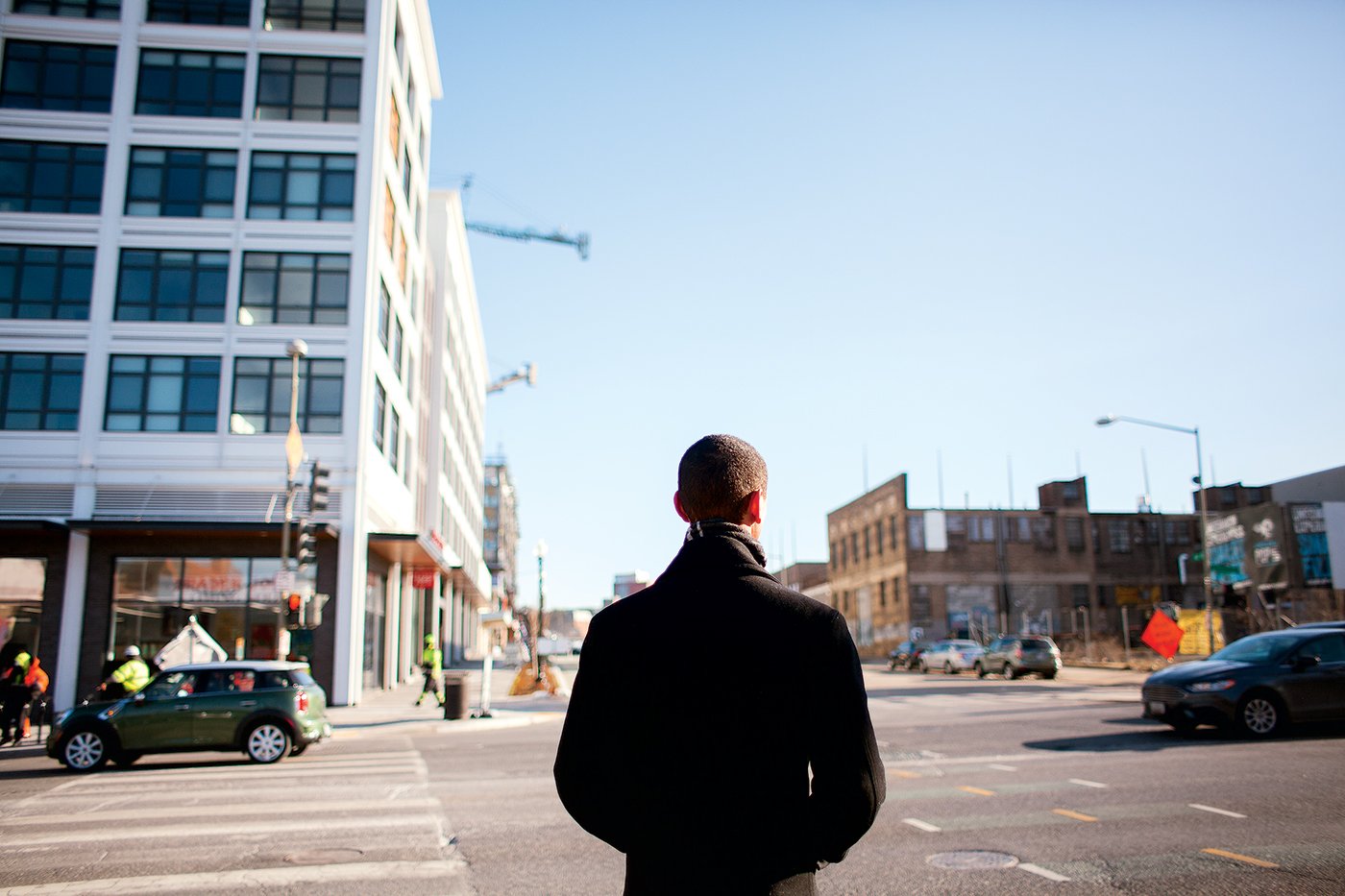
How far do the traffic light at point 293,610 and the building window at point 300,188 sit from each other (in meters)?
13.5

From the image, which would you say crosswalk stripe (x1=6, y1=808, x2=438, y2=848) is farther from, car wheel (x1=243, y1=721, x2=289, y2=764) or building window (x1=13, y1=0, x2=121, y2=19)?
building window (x1=13, y1=0, x2=121, y2=19)

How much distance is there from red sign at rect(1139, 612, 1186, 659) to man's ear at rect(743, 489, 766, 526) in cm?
2763

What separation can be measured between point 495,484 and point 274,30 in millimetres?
97300

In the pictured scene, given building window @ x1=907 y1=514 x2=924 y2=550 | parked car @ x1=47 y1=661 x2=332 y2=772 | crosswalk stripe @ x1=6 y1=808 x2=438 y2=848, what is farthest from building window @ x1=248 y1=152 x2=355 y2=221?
building window @ x1=907 y1=514 x2=924 y2=550

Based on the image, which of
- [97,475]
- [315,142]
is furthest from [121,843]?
[315,142]

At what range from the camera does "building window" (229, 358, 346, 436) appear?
28.7m

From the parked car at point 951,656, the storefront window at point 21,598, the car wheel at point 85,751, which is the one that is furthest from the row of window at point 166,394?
the parked car at point 951,656

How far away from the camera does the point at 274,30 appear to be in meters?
30.6

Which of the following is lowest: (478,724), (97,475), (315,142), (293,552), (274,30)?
(478,724)

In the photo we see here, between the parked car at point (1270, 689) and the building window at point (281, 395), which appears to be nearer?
the parked car at point (1270, 689)

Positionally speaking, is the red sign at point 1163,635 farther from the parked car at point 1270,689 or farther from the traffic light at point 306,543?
the traffic light at point 306,543

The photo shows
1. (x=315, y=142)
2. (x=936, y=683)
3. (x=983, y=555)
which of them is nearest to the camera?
(x=315, y=142)

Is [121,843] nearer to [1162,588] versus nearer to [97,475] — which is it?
[97,475]

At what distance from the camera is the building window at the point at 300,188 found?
2986 centimetres
